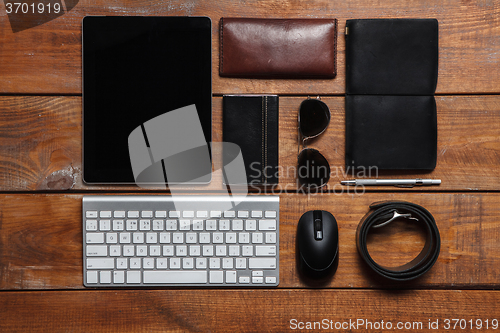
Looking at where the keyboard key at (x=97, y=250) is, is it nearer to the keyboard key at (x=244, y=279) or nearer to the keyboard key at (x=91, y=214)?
the keyboard key at (x=91, y=214)

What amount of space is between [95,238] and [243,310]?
1.26 ft

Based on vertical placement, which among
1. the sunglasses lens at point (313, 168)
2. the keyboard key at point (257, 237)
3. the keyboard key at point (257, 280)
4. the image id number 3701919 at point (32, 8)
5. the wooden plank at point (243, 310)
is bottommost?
the wooden plank at point (243, 310)

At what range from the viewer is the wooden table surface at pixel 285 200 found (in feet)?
2.40

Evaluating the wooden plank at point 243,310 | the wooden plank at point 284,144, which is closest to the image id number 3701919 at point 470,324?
the wooden plank at point 243,310

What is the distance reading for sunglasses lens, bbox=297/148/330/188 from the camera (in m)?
0.72

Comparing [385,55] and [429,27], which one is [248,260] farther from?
[429,27]

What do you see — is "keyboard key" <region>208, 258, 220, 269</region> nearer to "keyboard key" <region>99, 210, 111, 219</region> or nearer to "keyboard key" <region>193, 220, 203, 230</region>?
"keyboard key" <region>193, 220, 203, 230</region>

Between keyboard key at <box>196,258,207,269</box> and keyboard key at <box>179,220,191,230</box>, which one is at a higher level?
keyboard key at <box>179,220,191,230</box>

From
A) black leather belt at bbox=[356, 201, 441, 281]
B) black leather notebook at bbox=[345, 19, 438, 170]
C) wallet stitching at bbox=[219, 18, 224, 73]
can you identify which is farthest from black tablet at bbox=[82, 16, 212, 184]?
black leather belt at bbox=[356, 201, 441, 281]

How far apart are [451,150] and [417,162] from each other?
0.32 feet

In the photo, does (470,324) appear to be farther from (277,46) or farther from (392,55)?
(277,46)

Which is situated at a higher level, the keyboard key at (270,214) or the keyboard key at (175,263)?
the keyboard key at (270,214)

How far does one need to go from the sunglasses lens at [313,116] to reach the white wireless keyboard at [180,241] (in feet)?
0.59

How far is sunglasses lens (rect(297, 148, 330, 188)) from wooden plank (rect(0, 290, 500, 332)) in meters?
0.26
